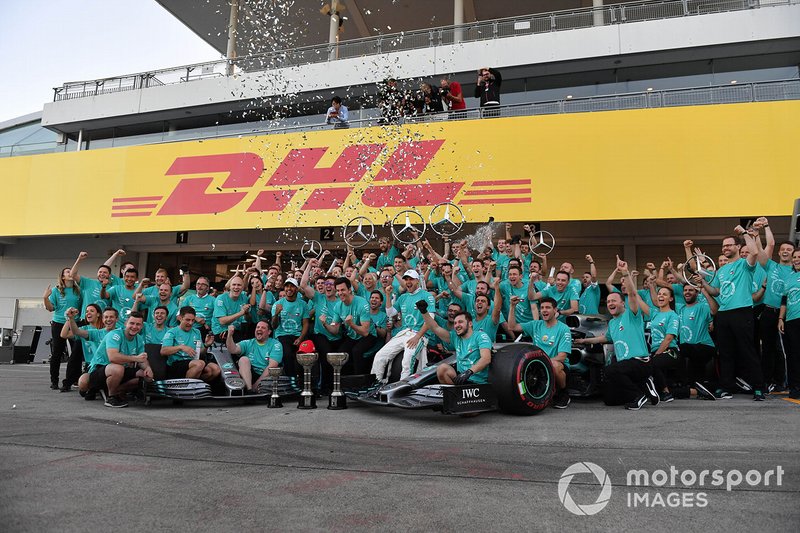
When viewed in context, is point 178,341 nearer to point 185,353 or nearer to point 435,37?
point 185,353

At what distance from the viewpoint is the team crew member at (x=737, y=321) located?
6.78 m

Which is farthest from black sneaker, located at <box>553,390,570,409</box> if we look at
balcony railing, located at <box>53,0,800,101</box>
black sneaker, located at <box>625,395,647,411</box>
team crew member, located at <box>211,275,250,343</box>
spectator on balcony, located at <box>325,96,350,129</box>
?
balcony railing, located at <box>53,0,800,101</box>

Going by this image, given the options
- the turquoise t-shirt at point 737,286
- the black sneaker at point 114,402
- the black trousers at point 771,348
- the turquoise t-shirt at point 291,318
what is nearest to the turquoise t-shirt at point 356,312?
the turquoise t-shirt at point 291,318

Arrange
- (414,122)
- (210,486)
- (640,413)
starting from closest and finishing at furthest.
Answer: (210,486), (640,413), (414,122)

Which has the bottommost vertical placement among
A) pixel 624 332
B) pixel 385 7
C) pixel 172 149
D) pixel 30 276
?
pixel 624 332

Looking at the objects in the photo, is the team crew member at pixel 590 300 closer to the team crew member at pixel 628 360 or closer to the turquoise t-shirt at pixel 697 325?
the turquoise t-shirt at pixel 697 325

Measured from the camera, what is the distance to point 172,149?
14352 mm

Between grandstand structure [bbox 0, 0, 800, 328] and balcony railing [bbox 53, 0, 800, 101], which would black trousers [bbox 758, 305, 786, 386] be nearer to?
grandstand structure [bbox 0, 0, 800, 328]

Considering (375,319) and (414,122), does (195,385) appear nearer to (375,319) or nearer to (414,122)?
(375,319)

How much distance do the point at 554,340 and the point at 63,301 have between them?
27.1 ft

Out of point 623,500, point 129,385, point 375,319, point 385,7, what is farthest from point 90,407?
point 385,7

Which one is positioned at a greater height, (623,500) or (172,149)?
(172,149)

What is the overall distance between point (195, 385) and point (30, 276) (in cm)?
1503

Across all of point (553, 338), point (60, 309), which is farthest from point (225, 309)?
point (553, 338)
